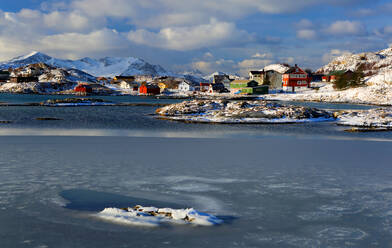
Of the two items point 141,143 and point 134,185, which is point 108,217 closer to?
point 134,185

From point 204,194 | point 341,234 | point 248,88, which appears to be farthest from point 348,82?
point 341,234

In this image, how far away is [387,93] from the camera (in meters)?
87.5

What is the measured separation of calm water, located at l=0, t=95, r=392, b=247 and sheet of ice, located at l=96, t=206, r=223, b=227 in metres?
0.26

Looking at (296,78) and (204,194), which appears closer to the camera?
(204,194)

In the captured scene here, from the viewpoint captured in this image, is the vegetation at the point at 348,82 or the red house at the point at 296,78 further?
the red house at the point at 296,78

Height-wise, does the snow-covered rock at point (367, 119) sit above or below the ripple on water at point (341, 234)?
above

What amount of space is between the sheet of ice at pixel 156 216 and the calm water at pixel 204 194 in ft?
0.84

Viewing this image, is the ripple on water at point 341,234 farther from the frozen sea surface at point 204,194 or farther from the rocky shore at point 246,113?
the rocky shore at point 246,113

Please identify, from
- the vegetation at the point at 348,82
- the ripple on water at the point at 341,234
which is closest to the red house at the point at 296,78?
the vegetation at the point at 348,82

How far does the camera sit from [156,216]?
→ 8195 mm

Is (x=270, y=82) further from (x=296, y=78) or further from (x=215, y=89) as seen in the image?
(x=215, y=89)

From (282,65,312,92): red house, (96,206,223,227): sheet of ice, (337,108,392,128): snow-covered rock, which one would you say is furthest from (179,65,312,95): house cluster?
(96,206,223,227): sheet of ice

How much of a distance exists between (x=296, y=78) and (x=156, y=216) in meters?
123

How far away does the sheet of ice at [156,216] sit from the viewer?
788 cm
